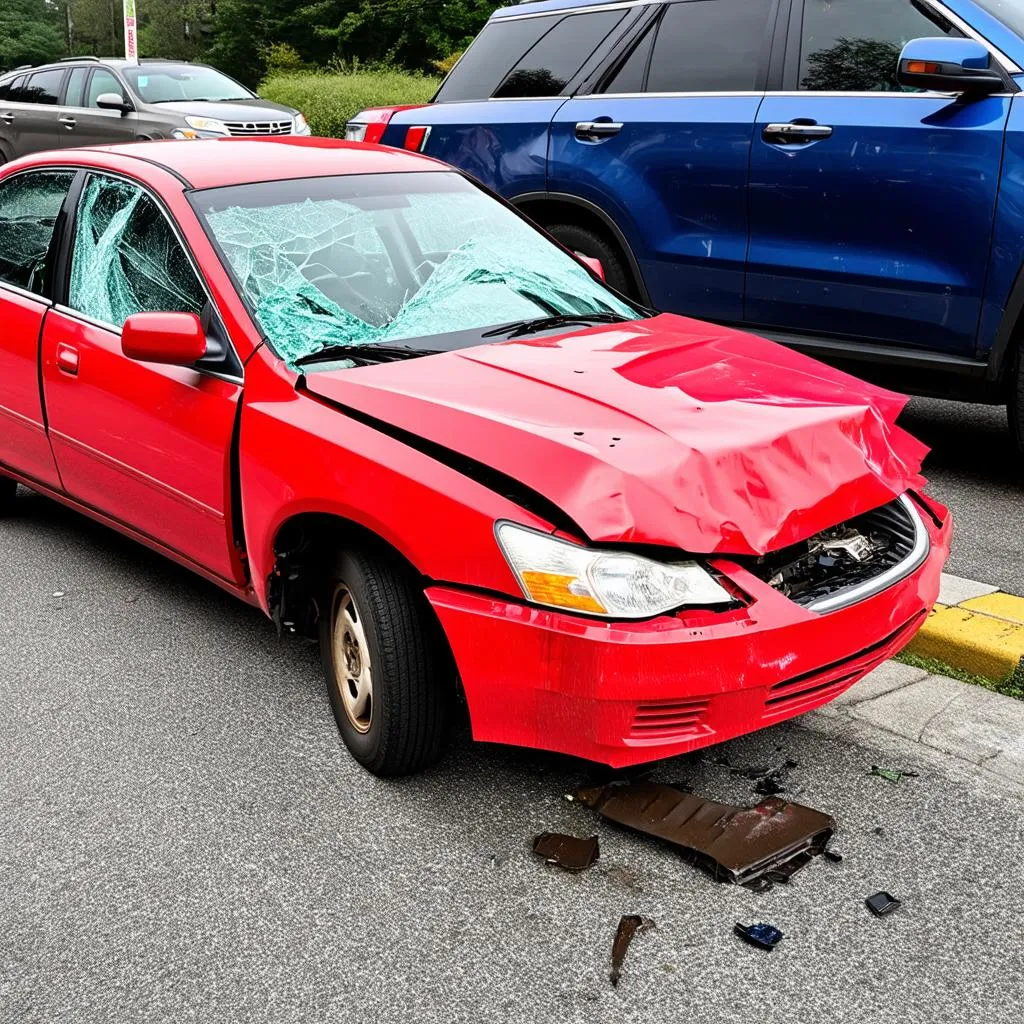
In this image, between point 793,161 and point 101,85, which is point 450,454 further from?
point 101,85

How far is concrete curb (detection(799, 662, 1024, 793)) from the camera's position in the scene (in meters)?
3.36

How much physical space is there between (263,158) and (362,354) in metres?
1.11

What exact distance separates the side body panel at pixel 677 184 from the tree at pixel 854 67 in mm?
285

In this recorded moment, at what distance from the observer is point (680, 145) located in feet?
19.4

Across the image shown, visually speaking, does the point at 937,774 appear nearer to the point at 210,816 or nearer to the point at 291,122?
the point at 210,816

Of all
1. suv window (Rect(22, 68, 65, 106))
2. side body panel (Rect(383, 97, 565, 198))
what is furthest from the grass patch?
suv window (Rect(22, 68, 65, 106))

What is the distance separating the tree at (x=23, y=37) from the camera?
66.6 m

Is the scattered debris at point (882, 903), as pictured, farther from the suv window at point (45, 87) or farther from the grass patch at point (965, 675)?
the suv window at point (45, 87)

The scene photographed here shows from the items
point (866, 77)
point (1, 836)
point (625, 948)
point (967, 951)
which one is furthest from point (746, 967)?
point (866, 77)

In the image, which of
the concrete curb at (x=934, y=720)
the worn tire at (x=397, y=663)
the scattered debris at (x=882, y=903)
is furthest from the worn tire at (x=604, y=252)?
the scattered debris at (x=882, y=903)

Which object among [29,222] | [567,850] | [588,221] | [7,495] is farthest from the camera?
[588,221]

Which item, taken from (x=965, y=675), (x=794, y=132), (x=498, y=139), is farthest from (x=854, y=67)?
(x=965, y=675)

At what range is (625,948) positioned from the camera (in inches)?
103

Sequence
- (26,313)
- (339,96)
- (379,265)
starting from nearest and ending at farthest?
1. (379,265)
2. (26,313)
3. (339,96)
